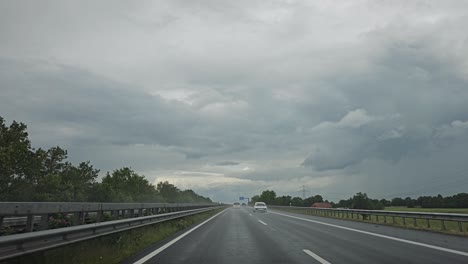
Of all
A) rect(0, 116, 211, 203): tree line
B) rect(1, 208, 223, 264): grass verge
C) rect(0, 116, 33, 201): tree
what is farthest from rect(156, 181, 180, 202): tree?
rect(1, 208, 223, 264): grass verge

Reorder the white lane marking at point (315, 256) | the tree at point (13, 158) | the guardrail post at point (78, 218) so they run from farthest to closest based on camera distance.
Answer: the tree at point (13, 158) → the guardrail post at point (78, 218) → the white lane marking at point (315, 256)

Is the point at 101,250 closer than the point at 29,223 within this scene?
No

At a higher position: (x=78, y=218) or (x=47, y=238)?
(x=78, y=218)

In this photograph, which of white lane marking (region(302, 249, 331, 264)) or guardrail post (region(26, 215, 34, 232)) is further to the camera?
white lane marking (region(302, 249, 331, 264))

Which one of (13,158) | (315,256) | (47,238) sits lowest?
(315,256)

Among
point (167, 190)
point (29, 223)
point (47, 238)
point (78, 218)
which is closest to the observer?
point (47, 238)

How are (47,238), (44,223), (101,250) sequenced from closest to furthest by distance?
(47,238) → (44,223) → (101,250)

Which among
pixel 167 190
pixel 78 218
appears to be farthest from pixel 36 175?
pixel 167 190

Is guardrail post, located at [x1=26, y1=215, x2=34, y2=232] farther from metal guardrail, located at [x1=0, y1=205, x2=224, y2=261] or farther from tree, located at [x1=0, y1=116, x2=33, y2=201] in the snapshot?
tree, located at [x1=0, y1=116, x2=33, y2=201]

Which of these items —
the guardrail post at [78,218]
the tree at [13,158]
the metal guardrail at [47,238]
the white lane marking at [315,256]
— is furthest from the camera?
the tree at [13,158]

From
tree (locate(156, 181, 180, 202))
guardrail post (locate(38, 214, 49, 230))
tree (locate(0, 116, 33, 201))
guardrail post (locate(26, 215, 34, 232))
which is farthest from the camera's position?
tree (locate(156, 181, 180, 202))

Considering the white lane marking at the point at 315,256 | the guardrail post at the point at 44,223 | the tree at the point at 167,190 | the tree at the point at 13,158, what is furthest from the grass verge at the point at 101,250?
the tree at the point at 167,190

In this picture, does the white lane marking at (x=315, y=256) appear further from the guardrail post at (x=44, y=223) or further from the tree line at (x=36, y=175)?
the tree line at (x=36, y=175)

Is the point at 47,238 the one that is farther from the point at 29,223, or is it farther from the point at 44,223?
the point at 44,223
